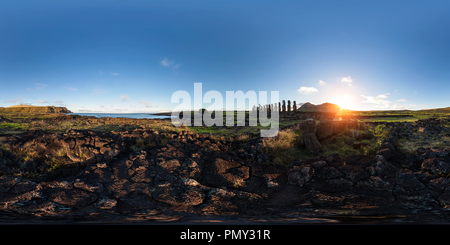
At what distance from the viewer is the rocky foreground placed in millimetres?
3135

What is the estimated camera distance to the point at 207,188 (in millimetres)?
4172

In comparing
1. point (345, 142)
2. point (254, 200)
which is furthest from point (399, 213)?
point (345, 142)

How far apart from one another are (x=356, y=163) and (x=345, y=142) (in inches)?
233

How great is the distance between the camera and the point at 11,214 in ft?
9.91

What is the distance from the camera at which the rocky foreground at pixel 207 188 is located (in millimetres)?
3135

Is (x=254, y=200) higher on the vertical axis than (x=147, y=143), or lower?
lower
